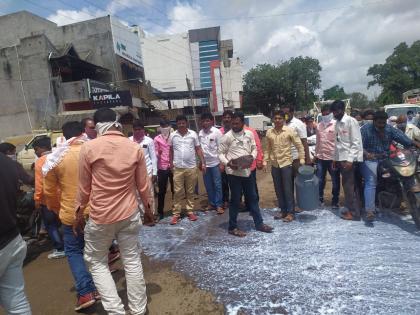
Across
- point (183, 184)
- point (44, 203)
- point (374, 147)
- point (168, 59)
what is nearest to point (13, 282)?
point (44, 203)

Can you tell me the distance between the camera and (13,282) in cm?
239

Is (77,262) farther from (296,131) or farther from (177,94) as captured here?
(177,94)

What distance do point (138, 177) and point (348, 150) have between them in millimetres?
3365

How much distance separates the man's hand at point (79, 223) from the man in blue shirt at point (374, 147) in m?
3.82

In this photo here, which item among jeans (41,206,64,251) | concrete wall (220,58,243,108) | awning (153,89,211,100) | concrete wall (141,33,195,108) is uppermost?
concrete wall (141,33,195,108)

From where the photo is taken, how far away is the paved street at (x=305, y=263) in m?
3.08

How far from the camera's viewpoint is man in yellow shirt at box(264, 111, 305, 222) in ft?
17.5

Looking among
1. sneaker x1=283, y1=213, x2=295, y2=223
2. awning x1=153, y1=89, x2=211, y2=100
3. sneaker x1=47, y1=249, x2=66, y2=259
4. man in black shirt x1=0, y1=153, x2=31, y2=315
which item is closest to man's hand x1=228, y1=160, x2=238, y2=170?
sneaker x1=283, y1=213, x2=295, y2=223

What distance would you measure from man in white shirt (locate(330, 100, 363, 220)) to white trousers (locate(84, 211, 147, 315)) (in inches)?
134

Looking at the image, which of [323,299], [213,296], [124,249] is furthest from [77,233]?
[323,299]

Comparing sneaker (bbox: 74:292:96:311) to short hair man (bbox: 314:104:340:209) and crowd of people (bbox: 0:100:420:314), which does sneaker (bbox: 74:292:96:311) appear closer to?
crowd of people (bbox: 0:100:420:314)

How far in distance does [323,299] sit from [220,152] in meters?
2.53

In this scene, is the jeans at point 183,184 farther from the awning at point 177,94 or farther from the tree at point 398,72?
the tree at point 398,72

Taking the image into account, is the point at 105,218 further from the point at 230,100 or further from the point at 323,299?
the point at 230,100
